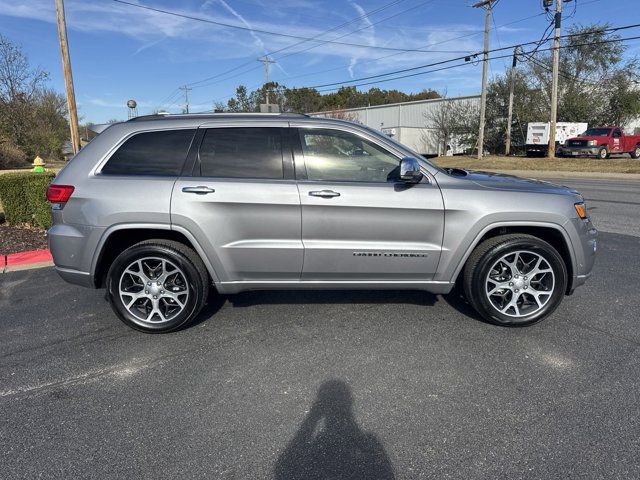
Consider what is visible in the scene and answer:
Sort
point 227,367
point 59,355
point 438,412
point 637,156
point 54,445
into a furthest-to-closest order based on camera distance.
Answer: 1. point 637,156
2. point 59,355
3. point 227,367
4. point 438,412
5. point 54,445

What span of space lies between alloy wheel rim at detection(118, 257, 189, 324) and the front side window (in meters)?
1.49

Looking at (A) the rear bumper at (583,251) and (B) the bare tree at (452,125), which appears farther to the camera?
(B) the bare tree at (452,125)

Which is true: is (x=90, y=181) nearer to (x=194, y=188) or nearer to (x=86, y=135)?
(x=194, y=188)

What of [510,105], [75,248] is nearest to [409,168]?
[75,248]

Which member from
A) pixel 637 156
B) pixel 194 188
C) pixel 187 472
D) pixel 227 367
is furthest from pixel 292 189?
pixel 637 156

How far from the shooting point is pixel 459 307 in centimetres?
430

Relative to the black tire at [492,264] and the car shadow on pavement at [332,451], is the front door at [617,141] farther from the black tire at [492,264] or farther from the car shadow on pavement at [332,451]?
the car shadow on pavement at [332,451]

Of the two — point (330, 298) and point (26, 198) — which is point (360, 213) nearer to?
point (330, 298)

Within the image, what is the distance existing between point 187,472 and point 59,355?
188 cm

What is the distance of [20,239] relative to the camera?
6.80 m

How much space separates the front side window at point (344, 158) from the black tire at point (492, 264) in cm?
102

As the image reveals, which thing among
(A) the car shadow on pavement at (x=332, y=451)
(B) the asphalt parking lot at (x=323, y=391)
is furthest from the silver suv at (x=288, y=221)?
(A) the car shadow on pavement at (x=332, y=451)

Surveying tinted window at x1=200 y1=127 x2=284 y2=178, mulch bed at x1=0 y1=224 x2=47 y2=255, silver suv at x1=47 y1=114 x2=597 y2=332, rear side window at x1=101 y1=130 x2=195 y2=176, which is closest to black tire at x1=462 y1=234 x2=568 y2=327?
silver suv at x1=47 y1=114 x2=597 y2=332

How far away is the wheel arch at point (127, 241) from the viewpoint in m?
3.61
